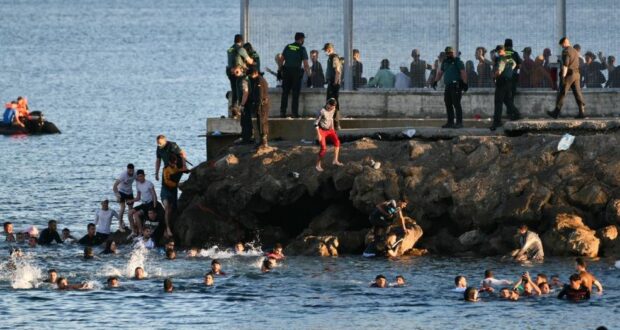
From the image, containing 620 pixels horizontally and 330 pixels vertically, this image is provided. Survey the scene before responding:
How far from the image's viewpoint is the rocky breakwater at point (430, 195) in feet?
145

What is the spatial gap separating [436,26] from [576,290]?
11.6 metres

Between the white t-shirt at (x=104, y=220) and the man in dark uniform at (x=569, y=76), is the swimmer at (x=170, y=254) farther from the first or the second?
the man in dark uniform at (x=569, y=76)

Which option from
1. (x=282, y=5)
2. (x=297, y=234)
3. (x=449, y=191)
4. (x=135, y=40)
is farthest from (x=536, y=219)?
(x=135, y=40)

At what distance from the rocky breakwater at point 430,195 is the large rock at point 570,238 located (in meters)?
0.02

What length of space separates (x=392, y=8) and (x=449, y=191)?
6.89m

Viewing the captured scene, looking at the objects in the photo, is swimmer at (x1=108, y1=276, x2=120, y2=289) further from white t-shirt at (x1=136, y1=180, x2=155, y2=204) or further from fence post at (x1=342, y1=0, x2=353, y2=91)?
fence post at (x1=342, y1=0, x2=353, y2=91)

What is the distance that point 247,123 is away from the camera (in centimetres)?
4869

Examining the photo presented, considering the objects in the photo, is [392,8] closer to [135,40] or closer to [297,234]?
[297,234]

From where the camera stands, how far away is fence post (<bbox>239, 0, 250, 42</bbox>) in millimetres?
51594

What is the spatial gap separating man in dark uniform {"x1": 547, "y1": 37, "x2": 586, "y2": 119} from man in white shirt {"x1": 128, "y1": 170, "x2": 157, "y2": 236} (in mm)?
10368

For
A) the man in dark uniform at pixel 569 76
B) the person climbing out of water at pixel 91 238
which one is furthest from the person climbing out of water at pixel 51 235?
the man in dark uniform at pixel 569 76

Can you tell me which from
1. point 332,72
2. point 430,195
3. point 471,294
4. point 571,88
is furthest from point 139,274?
point 571,88

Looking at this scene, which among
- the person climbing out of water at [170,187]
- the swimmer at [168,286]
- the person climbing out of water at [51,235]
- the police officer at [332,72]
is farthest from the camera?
the person climbing out of water at [51,235]

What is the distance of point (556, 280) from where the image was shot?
4156 cm
